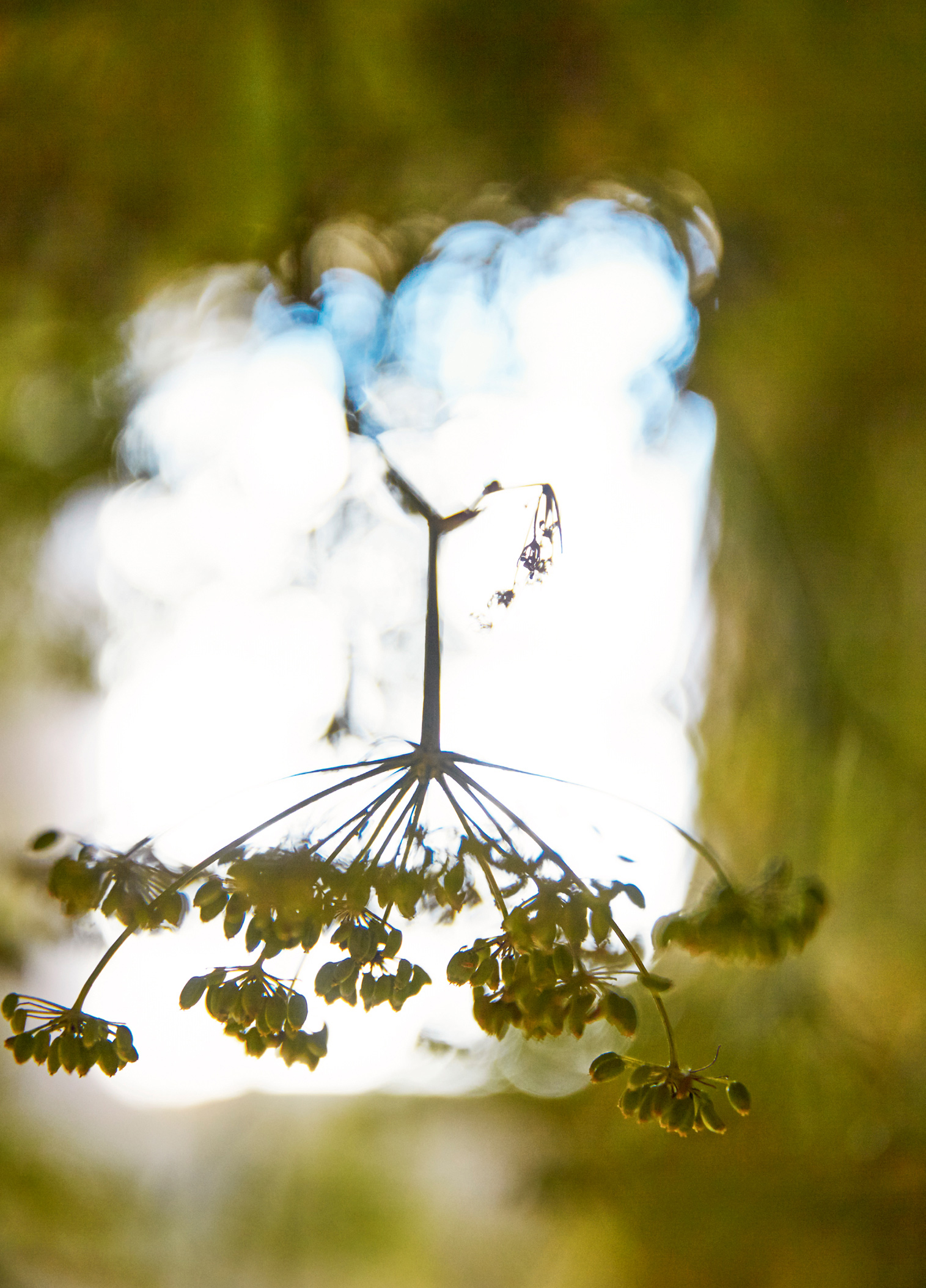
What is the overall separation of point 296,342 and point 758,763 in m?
0.54

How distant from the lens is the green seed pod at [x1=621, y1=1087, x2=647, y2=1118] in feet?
1.15

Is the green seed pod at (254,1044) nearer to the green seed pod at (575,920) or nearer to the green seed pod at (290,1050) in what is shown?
the green seed pod at (290,1050)

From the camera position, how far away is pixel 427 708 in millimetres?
374

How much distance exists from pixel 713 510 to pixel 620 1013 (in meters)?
0.44

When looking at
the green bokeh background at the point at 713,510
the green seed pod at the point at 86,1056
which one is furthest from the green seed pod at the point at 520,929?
the green bokeh background at the point at 713,510

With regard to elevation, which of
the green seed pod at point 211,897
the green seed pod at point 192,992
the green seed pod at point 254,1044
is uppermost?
the green seed pod at point 211,897

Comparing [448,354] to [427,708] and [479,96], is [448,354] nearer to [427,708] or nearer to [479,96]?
[479,96]

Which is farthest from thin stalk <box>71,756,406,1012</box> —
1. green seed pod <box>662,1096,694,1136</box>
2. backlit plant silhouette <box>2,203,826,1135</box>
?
green seed pod <box>662,1096,694,1136</box>

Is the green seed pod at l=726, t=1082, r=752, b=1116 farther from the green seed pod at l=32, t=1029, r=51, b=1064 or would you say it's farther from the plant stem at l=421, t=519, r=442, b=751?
the green seed pod at l=32, t=1029, r=51, b=1064

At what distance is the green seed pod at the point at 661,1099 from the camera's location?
346 mm

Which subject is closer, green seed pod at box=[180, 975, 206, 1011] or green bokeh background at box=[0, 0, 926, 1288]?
green seed pod at box=[180, 975, 206, 1011]

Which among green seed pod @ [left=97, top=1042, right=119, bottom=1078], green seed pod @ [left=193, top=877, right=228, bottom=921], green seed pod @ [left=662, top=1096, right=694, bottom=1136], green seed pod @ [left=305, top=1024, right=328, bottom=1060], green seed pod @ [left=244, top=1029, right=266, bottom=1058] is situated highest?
green seed pod @ [left=193, top=877, right=228, bottom=921]

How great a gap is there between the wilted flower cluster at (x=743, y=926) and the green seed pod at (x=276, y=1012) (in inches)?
7.6

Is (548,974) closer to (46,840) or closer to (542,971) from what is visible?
(542,971)
